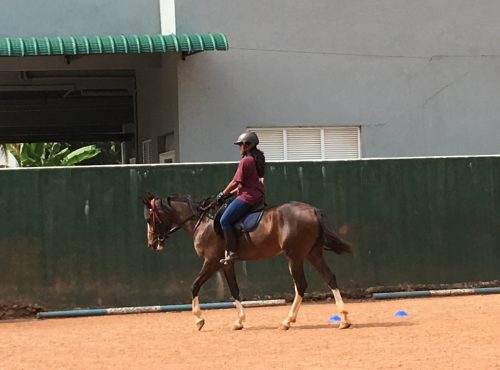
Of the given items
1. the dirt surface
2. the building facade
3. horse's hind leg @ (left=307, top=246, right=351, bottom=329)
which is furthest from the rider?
the building facade

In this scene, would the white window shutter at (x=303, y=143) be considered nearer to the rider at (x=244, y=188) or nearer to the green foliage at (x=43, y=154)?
the rider at (x=244, y=188)

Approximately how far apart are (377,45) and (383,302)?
542 centimetres

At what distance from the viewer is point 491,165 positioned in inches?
647

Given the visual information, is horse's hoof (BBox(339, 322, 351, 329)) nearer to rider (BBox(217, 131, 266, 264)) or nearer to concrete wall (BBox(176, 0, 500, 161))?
rider (BBox(217, 131, 266, 264))

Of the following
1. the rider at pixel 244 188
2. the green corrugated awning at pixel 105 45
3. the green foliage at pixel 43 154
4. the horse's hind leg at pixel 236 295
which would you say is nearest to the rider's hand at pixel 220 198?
the rider at pixel 244 188

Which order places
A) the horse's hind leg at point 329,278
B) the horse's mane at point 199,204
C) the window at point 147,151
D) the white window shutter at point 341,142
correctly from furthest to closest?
1. the window at point 147,151
2. the white window shutter at point 341,142
3. the horse's mane at point 199,204
4. the horse's hind leg at point 329,278

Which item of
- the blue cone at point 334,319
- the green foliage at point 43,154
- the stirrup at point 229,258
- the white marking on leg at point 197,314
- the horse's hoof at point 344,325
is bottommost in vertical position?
the blue cone at point 334,319

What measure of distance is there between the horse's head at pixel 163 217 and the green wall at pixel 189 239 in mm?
2333

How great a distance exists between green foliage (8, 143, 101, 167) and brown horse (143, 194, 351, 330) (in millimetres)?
31163

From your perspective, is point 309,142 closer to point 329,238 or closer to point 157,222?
point 157,222

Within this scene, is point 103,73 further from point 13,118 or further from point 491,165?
point 491,165

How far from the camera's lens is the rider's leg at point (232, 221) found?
41.1ft

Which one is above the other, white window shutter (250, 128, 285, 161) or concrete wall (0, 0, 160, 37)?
concrete wall (0, 0, 160, 37)

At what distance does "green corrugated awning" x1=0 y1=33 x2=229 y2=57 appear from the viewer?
16.2 meters
